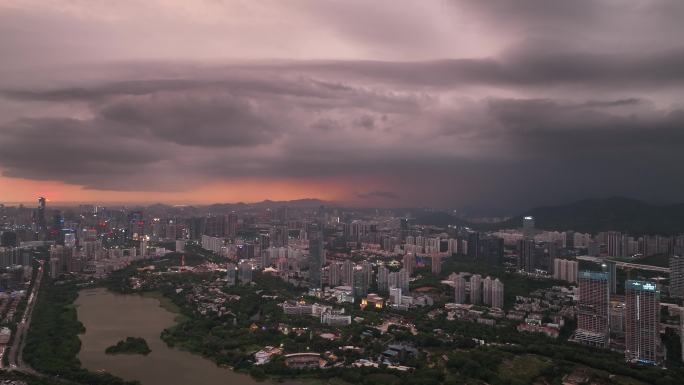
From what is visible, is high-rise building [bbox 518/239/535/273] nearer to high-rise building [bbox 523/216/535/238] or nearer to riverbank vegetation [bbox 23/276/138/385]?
high-rise building [bbox 523/216/535/238]

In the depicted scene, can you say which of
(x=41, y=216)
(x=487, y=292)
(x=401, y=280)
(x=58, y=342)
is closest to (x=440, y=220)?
(x=401, y=280)

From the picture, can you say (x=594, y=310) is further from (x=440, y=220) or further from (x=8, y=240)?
(x=440, y=220)

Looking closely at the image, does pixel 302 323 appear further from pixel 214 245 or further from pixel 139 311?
pixel 214 245

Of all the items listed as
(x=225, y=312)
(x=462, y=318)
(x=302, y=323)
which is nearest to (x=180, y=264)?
(x=225, y=312)

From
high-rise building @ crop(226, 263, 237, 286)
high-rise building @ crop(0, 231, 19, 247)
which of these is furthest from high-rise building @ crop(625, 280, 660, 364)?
high-rise building @ crop(0, 231, 19, 247)

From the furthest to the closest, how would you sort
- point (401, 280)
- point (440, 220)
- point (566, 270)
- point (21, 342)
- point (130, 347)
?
1. point (440, 220)
2. point (566, 270)
3. point (401, 280)
4. point (21, 342)
5. point (130, 347)

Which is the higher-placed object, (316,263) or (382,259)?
(316,263)
